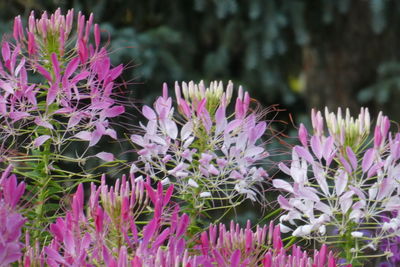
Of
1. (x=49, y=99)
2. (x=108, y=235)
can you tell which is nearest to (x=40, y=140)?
(x=49, y=99)

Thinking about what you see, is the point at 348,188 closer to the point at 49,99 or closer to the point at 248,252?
the point at 248,252

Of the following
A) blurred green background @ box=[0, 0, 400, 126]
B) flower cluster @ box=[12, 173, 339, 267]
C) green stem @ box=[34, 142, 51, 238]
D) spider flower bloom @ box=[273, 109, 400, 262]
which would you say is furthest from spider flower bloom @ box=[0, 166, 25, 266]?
blurred green background @ box=[0, 0, 400, 126]

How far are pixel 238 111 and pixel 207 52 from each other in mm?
3334

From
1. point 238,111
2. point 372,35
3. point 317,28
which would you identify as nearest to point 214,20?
point 317,28

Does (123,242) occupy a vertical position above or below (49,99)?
below

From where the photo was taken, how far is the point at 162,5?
14.4ft

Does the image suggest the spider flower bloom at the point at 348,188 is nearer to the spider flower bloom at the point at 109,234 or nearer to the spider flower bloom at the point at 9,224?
the spider flower bloom at the point at 109,234

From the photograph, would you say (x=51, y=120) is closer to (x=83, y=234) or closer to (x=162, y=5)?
(x=83, y=234)

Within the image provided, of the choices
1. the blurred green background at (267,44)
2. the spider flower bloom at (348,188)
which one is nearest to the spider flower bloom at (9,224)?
the spider flower bloom at (348,188)

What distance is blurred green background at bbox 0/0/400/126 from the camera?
3.92m

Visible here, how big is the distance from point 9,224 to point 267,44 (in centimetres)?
320

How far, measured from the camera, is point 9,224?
0.92 metres

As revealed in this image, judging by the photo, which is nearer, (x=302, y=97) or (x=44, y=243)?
(x=44, y=243)

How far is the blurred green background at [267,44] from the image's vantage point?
392 centimetres
